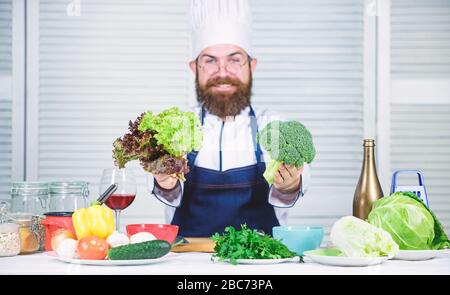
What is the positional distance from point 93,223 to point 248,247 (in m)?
0.44

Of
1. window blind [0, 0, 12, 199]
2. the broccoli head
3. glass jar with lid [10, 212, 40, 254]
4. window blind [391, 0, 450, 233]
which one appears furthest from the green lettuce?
window blind [391, 0, 450, 233]

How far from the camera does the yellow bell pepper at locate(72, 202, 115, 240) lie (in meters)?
1.95

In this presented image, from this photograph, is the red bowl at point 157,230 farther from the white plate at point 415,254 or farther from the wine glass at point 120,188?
the white plate at point 415,254

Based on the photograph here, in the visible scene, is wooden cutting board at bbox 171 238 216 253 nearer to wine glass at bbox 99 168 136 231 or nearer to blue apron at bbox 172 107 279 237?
wine glass at bbox 99 168 136 231

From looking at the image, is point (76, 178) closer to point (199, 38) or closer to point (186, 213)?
point (186, 213)

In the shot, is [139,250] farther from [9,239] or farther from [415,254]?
[415,254]

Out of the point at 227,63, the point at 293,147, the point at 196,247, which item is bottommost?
the point at 196,247

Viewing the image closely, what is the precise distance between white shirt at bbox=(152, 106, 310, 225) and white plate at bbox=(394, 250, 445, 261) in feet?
5.23

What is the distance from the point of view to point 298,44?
154 inches

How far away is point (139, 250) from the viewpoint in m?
1.84

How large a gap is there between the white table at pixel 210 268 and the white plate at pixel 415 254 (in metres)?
0.02

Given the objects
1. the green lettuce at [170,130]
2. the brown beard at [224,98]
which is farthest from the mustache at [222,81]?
the green lettuce at [170,130]

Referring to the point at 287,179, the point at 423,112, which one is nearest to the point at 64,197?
the point at 287,179
